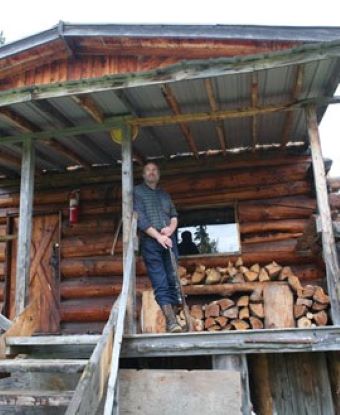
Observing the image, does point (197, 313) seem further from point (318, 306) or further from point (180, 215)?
point (180, 215)

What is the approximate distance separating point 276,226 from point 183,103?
8.86ft

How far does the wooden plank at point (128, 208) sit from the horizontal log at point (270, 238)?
260 centimetres

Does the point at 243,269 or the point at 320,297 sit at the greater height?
the point at 243,269

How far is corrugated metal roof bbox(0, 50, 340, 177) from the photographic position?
5.15 metres

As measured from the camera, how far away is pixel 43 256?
8.09 metres

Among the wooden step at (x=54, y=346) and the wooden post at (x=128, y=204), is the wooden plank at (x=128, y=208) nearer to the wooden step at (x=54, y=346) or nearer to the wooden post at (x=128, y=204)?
the wooden post at (x=128, y=204)

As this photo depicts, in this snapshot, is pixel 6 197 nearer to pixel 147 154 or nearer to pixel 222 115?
pixel 147 154

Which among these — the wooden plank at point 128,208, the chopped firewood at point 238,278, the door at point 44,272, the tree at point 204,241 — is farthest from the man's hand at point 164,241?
the door at point 44,272

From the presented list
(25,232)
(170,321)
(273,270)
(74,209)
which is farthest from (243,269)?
(25,232)

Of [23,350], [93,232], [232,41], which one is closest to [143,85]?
[232,41]

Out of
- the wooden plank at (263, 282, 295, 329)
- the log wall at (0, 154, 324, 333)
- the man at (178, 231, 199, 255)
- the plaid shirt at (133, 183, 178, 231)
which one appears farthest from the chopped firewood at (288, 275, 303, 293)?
the plaid shirt at (133, 183, 178, 231)

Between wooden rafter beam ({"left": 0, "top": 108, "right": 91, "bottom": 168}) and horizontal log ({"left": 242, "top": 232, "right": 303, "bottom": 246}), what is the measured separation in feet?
10.0

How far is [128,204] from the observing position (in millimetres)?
5383

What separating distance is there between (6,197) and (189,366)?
501 centimetres
